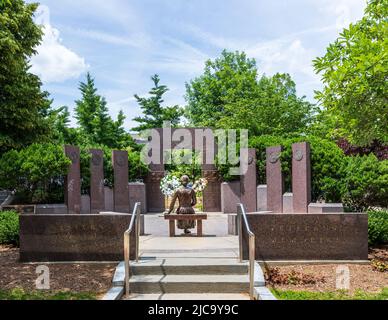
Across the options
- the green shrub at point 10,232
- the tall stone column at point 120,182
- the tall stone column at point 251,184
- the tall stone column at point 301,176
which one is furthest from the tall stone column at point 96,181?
the tall stone column at point 301,176

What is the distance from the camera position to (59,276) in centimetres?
832

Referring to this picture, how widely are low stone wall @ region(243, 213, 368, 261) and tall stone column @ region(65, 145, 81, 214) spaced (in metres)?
8.65

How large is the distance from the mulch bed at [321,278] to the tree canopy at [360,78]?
3.37 m

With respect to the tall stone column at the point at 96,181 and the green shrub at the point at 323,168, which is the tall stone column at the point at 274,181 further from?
the tall stone column at the point at 96,181

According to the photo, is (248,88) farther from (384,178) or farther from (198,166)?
(384,178)

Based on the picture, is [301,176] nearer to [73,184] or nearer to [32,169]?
[73,184]

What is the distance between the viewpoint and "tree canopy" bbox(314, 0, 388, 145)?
861cm

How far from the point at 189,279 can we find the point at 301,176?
8880 millimetres

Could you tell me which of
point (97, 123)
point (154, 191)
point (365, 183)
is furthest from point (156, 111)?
point (365, 183)

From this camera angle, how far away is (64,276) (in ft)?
27.3

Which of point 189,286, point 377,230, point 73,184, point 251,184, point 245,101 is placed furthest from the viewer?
point 245,101

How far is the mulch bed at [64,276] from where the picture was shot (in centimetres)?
768

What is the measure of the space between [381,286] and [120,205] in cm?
1332

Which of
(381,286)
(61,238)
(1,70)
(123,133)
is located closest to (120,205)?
(1,70)
